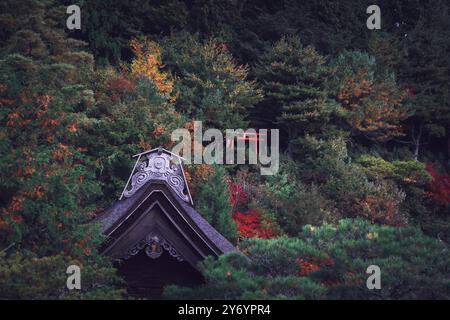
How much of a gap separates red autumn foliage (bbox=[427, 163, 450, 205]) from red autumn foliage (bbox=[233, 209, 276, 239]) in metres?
7.79

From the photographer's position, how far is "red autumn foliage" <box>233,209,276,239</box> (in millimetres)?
19594

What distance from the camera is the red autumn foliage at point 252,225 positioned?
19594 millimetres

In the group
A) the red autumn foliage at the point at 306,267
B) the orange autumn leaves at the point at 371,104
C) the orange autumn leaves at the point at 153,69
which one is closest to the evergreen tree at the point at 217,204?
the orange autumn leaves at the point at 153,69

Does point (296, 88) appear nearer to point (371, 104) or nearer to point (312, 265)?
point (371, 104)

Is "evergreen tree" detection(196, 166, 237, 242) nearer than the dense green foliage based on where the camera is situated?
No

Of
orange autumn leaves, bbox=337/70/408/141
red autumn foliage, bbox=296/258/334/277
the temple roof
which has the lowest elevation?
red autumn foliage, bbox=296/258/334/277

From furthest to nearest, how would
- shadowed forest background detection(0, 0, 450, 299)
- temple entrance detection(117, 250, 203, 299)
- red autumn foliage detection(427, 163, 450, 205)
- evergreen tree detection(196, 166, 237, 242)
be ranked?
red autumn foliage detection(427, 163, 450, 205)
evergreen tree detection(196, 166, 237, 242)
temple entrance detection(117, 250, 203, 299)
shadowed forest background detection(0, 0, 450, 299)

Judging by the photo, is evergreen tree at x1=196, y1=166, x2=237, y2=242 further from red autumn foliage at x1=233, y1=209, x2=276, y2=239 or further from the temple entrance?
the temple entrance

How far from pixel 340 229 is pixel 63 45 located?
1205 centimetres

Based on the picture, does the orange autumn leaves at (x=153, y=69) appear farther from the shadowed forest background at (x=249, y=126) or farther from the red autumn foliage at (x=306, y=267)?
the red autumn foliage at (x=306, y=267)

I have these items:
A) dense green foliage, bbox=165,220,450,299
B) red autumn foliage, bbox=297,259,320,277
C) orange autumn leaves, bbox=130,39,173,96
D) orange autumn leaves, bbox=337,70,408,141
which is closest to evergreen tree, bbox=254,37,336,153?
orange autumn leaves, bbox=337,70,408,141

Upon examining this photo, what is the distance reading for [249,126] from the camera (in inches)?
1038
